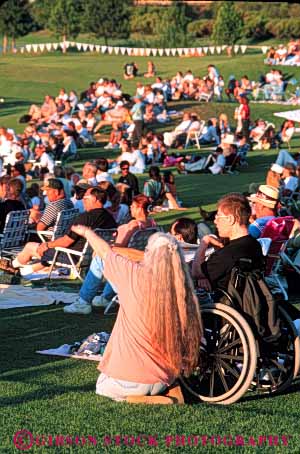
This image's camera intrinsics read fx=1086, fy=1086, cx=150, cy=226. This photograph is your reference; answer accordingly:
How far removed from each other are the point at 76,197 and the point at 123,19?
6815 cm

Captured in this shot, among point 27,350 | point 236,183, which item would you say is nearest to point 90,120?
point 236,183

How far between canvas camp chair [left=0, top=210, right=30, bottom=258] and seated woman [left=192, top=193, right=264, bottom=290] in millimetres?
6255

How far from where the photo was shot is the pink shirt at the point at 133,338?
6793mm

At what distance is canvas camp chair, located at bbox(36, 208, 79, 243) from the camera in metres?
13.6

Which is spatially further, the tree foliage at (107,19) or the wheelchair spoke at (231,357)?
the tree foliage at (107,19)

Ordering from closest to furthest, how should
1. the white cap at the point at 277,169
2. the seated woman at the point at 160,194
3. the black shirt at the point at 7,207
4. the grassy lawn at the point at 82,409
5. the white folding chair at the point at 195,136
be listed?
the grassy lawn at the point at 82,409 < the black shirt at the point at 7,207 < the white cap at the point at 277,169 < the seated woman at the point at 160,194 < the white folding chair at the point at 195,136

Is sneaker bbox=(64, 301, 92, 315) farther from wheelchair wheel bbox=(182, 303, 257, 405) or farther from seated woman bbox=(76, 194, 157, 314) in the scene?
wheelchair wheel bbox=(182, 303, 257, 405)

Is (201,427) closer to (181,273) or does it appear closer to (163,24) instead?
(181,273)

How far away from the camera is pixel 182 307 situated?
6.60 metres

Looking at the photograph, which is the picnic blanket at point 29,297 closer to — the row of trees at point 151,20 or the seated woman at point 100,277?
the seated woman at point 100,277

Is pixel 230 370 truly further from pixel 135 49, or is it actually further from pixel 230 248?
pixel 135 49

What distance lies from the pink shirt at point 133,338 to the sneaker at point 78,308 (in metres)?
3.69

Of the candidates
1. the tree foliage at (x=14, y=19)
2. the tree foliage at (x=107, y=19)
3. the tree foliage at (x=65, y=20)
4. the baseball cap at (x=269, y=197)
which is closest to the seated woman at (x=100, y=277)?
the baseball cap at (x=269, y=197)

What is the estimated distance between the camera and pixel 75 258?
13031 millimetres
